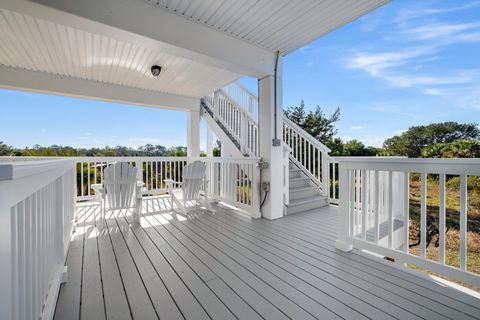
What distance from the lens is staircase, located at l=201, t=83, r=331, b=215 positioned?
4.44 meters

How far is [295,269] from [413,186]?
732cm

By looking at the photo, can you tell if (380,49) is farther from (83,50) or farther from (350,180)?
(83,50)

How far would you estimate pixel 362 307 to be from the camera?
1497mm

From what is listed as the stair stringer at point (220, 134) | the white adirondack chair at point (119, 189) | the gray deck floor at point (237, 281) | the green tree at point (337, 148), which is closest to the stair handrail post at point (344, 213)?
the gray deck floor at point (237, 281)

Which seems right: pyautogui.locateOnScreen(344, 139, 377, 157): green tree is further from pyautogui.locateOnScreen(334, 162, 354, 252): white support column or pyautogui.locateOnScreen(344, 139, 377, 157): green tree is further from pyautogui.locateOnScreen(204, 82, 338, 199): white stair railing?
pyautogui.locateOnScreen(334, 162, 354, 252): white support column

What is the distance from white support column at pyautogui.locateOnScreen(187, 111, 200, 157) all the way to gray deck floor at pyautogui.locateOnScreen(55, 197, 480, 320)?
3188 mm

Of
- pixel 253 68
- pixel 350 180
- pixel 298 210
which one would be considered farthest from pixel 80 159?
pixel 350 180

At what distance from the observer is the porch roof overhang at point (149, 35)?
91.8 inches

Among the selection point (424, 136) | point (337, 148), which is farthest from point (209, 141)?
point (424, 136)

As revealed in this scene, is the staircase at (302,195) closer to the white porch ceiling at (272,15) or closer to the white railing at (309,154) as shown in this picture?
the white railing at (309,154)

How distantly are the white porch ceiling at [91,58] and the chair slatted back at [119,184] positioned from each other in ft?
6.04

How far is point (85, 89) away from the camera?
462 cm

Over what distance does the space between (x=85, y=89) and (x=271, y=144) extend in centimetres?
419

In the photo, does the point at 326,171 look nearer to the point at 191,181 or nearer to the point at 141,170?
the point at 191,181
